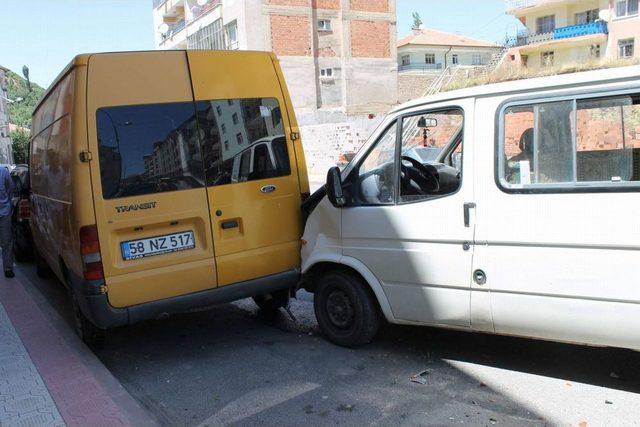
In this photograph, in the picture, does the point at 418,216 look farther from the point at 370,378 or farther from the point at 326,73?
the point at 326,73

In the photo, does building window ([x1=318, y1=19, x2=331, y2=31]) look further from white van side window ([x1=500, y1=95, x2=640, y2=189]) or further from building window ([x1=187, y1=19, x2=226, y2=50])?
white van side window ([x1=500, y1=95, x2=640, y2=189])

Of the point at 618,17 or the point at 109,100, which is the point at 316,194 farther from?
the point at 618,17

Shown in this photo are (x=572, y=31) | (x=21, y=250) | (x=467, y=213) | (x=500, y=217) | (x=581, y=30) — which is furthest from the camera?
(x=572, y=31)

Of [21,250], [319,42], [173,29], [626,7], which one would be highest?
[173,29]

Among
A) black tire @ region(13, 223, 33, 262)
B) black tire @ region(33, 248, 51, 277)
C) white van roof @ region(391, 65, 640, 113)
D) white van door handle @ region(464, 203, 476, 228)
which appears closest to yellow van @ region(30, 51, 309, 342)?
white van roof @ region(391, 65, 640, 113)

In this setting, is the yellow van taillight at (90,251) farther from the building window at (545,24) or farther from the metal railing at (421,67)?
the metal railing at (421,67)

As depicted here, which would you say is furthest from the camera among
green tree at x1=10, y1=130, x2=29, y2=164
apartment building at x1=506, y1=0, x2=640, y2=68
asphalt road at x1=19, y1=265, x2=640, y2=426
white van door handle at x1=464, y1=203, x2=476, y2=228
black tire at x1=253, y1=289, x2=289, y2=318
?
green tree at x1=10, y1=130, x2=29, y2=164

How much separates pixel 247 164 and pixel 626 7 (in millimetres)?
46454

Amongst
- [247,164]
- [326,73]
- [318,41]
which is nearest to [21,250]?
[247,164]

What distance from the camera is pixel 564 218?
3.41 m

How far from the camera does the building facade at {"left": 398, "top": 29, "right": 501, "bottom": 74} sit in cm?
6719

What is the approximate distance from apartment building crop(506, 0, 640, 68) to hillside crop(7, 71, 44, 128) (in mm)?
60689

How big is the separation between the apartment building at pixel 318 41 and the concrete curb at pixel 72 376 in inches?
1324

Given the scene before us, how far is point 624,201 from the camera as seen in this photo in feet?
10.5
